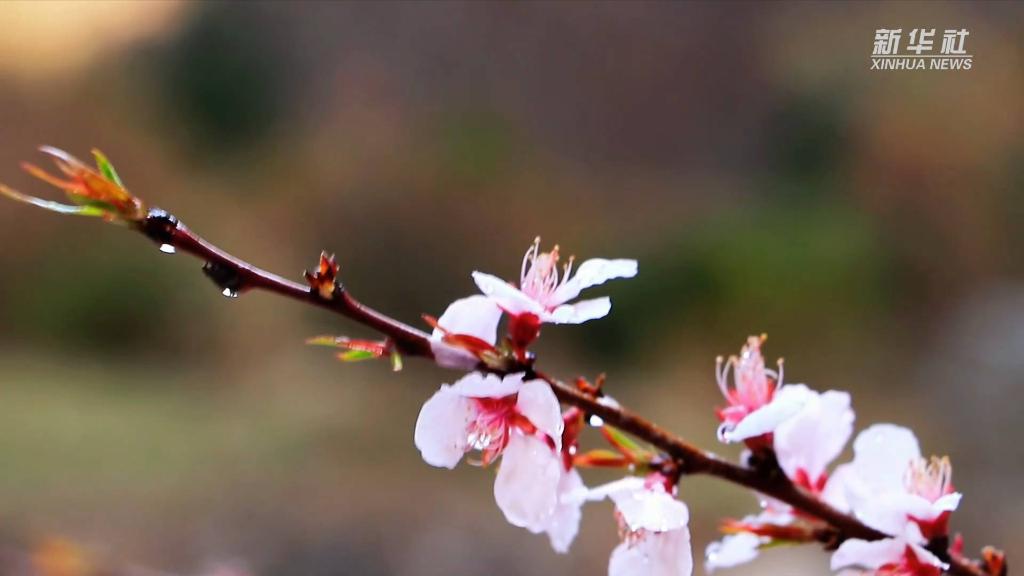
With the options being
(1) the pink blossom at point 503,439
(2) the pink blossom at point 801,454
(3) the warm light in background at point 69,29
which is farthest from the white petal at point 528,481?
(3) the warm light in background at point 69,29

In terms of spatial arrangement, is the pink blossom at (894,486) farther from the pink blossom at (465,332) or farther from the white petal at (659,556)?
the pink blossom at (465,332)

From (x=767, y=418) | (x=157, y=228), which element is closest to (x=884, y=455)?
(x=767, y=418)

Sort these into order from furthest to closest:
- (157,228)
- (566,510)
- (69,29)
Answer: (69,29) < (566,510) < (157,228)

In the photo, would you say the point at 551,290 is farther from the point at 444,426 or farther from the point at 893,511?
the point at 893,511

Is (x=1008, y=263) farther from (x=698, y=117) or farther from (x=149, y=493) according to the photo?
(x=149, y=493)

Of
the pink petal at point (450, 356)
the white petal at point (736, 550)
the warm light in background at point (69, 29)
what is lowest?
the white petal at point (736, 550)

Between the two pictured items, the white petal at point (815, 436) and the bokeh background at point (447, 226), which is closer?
the white petal at point (815, 436)
